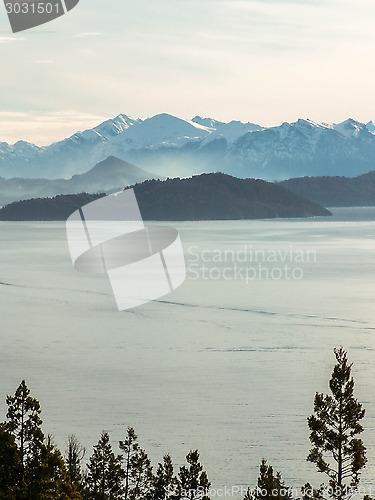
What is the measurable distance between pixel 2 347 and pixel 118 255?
59.1m

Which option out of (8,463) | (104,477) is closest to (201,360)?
(104,477)

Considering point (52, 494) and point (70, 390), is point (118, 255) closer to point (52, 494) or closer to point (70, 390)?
point (70, 390)

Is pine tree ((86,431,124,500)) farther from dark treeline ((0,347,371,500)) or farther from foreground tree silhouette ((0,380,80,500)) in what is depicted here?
foreground tree silhouette ((0,380,80,500))

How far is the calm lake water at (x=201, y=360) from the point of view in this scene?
27672 millimetres

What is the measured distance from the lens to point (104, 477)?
76.0 feet

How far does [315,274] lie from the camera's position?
7794cm

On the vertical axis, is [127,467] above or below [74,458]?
below

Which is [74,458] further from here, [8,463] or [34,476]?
[34,476]

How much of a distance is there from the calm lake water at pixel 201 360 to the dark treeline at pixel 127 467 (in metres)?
1.79

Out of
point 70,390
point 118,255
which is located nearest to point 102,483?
point 70,390

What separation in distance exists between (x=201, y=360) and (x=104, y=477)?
15.8m

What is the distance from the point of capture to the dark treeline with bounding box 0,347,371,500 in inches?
673

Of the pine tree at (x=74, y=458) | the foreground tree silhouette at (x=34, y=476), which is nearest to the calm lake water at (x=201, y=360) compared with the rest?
the pine tree at (x=74, y=458)

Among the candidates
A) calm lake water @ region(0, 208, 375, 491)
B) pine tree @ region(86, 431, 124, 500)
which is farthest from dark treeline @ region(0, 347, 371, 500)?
calm lake water @ region(0, 208, 375, 491)
